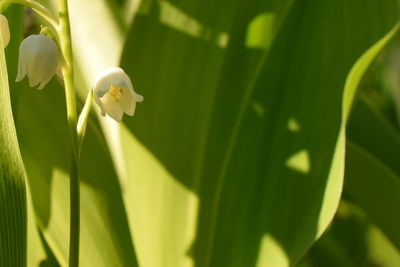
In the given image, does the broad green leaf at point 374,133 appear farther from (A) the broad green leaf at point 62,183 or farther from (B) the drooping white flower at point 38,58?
(B) the drooping white flower at point 38,58

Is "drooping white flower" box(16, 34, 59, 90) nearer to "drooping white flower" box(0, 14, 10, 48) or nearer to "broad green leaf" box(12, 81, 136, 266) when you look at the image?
"drooping white flower" box(0, 14, 10, 48)

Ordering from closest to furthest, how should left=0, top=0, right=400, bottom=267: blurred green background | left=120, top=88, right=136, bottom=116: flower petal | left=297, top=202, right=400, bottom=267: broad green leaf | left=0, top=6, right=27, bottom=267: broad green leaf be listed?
left=0, top=6, right=27, bottom=267: broad green leaf
left=120, top=88, right=136, bottom=116: flower petal
left=0, top=0, right=400, bottom=267: blurred green background
left=297, top=202, right=400, bottom=267: broad green leaf

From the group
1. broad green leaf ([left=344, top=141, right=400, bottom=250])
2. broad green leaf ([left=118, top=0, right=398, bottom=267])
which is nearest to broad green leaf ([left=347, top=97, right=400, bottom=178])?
broad green leaf ([left=344, top=141, right=400, bottom=250])

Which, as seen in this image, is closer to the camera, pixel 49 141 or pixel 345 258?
pixel 49 141

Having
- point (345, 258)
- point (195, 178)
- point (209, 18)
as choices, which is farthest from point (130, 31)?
point (345, 258)

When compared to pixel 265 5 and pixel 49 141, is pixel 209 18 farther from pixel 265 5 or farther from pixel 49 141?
pixel 49 141

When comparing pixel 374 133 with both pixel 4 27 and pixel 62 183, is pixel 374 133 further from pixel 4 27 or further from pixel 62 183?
pixel 4 27

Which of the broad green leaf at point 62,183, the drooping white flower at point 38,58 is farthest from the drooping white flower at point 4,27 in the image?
the broad green leaf at point 62,183
